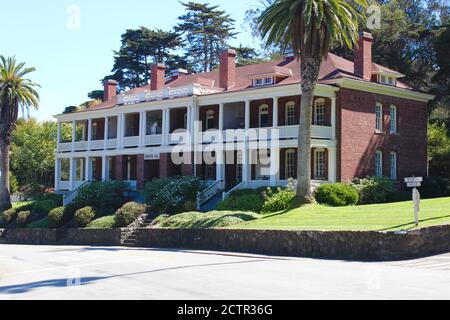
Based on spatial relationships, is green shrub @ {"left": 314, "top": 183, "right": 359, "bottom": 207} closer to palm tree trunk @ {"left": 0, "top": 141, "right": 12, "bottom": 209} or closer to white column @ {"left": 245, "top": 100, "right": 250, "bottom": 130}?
white column @ {"left": 245, "top": 100, "right": 250, "bottom": 130}

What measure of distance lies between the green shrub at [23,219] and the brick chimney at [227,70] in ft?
52.5

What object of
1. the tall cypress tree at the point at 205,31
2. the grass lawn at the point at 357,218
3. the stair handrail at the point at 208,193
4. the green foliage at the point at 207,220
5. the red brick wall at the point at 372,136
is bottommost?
the green foliage at the point at 207,220

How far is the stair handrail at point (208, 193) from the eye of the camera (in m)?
37.9

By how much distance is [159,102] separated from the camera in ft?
149

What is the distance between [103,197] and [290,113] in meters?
13.1

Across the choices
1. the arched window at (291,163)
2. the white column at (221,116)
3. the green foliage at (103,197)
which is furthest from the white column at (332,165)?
the green foliage at (103,197)

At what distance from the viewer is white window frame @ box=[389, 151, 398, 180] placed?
41.0 metres

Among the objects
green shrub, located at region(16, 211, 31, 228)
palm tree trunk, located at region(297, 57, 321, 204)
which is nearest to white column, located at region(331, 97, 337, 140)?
palm tree trunk, located at region(297, 57, 321, 204)

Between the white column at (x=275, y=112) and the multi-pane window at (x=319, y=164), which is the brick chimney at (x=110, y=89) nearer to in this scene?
the white column at (x=275, y=112)

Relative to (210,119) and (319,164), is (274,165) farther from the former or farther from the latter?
(210,119)

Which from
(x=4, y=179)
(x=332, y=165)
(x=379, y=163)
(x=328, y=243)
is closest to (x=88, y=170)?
(x=4, y=179)
